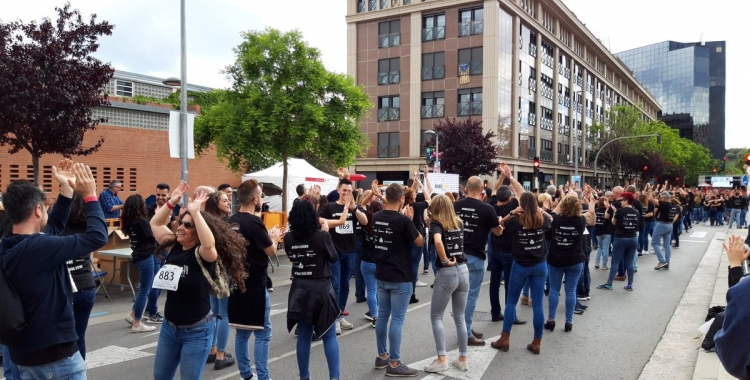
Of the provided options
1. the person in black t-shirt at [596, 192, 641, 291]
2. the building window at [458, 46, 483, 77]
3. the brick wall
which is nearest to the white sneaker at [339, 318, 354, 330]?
the person in black t-shirt at [596, 192, 641, 291]

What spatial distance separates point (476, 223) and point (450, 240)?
45.5 inches

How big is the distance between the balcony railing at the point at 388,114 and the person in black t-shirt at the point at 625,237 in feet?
107

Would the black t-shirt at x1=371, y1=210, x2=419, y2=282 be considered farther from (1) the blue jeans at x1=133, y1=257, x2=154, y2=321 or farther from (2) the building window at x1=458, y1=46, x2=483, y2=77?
(2) the building window at x1=458, y1=46, x2=483, y2=77

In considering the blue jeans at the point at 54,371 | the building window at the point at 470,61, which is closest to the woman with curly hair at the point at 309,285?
the blue jeans at the point at 54,371

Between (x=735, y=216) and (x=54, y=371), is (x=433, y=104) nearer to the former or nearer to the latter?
(x=735, y=216)

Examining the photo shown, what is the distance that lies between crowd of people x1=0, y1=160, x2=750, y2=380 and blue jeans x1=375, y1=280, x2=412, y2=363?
0.04 feet

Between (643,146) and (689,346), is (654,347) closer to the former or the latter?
(689,346)

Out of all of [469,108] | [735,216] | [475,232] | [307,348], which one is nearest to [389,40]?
[469,108]

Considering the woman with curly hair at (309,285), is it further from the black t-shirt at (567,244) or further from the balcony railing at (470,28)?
the balcony railing at (470,28)

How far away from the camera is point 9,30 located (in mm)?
11305

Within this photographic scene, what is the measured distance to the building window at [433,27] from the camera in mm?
40812

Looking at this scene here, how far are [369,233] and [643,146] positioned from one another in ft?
183

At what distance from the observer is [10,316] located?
9.16 feet

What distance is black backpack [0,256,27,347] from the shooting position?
278 centimetres
